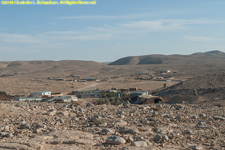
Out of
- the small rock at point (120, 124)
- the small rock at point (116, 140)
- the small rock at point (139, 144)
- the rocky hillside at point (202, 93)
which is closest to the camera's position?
the small rock at point (139, 144)

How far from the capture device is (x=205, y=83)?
30.7 m

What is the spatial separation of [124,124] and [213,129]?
2.53 m

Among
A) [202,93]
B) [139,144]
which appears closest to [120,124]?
[139,144]

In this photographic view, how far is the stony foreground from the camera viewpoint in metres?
7.07

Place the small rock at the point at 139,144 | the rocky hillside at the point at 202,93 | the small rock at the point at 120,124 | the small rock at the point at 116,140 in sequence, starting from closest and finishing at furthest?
1. the small rock at the point at 139,144
2. the small rock at the point at 116,140
3. the small rock at the point at 120,124
4. the rocky hillside at the point at 202,93

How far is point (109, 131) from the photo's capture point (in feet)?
26.9

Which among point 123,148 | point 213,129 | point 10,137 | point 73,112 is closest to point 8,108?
point 73,112

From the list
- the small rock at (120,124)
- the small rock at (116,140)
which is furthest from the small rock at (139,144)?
the small rock at (120,124)

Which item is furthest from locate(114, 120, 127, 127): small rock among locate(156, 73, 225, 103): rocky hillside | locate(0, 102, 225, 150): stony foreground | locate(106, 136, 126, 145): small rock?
locate(156, 73, 225, 103): rocky hillside

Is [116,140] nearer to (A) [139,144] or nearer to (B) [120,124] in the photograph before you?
(A) [139,144]

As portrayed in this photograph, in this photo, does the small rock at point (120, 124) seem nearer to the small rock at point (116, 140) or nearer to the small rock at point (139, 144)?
the small rock at point (116, 140)

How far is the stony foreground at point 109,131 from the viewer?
7.07 meters

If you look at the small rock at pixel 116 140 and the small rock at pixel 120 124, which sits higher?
the small rock at pixel 120 124

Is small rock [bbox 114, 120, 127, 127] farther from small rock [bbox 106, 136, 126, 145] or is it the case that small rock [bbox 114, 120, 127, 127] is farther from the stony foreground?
small rock [bbox 106, 136, 126, 145]
